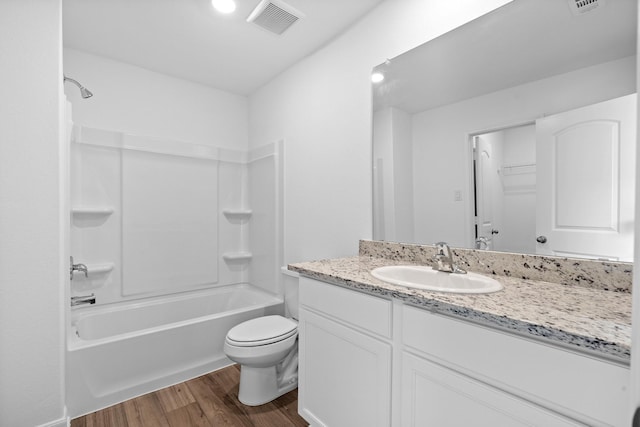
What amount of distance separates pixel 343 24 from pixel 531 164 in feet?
4.86

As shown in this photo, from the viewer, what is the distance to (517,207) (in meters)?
1.33

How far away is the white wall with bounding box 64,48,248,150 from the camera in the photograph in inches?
92.5

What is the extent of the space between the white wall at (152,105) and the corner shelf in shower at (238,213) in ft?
2.19

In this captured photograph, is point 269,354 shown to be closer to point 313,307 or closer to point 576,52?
point 313,307

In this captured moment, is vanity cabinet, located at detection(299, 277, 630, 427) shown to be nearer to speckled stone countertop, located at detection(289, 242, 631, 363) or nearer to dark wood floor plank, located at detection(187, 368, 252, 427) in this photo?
speckled stone countertop, located at detection(289, 242, 631, 363)

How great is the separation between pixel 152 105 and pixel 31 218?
5.14 feet

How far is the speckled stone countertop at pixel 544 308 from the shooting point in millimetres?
681

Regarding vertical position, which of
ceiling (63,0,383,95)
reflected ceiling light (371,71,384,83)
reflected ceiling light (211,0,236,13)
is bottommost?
reflected ceiling light (371,71,384,83)

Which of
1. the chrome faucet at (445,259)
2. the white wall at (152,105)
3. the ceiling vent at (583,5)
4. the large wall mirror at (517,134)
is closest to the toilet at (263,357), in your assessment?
the large wall mirror at (517,134)

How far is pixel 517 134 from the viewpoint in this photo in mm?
1304

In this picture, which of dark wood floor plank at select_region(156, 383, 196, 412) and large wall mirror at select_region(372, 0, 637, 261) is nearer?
large wall mirror at select_region(372, 0, 637, 261)

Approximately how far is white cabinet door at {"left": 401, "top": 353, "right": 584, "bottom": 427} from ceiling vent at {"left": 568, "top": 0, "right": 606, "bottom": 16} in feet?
4.59

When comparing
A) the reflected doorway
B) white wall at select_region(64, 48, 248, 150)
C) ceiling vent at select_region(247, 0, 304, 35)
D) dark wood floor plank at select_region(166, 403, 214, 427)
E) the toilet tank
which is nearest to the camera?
the reflected doorway

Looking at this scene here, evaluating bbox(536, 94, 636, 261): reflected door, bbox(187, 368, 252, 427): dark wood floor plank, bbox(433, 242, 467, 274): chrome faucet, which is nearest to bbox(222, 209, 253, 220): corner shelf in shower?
bbox(187, 368, 252, 427): dark wood floor plank
